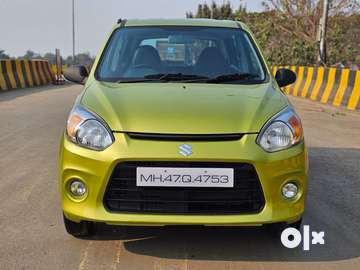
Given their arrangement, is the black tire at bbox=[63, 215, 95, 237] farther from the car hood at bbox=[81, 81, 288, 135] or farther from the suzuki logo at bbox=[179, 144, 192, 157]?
the suzuki logo at bbox=[179, 144, 192, 157]

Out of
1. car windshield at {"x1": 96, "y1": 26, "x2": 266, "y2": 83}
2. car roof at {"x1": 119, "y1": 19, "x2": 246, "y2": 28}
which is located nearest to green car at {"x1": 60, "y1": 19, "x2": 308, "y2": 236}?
car windshield at {"x1": 96, "y1": 26, "x2": 266, "y2": 83}

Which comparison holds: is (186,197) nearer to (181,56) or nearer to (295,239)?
(295,239)

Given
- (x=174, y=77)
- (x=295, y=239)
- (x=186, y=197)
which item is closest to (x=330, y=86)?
(x=174, y=77)

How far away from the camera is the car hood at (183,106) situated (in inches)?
142

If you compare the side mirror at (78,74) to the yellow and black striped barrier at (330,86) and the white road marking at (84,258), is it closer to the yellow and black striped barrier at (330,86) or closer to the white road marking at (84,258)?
the white road marking at (84,258)

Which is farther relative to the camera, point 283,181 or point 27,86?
point 27,86

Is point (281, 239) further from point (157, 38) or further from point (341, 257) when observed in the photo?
point (157, 38)

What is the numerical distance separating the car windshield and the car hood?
281 mm

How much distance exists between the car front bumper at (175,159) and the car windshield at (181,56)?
1062mm

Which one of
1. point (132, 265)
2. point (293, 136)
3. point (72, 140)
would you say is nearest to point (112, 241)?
point (132, 265)

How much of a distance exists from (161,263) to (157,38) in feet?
7.44

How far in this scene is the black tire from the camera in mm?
4012

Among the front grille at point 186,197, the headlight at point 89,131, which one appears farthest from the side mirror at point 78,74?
the front grille at point 186,197

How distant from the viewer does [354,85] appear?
13.1m
